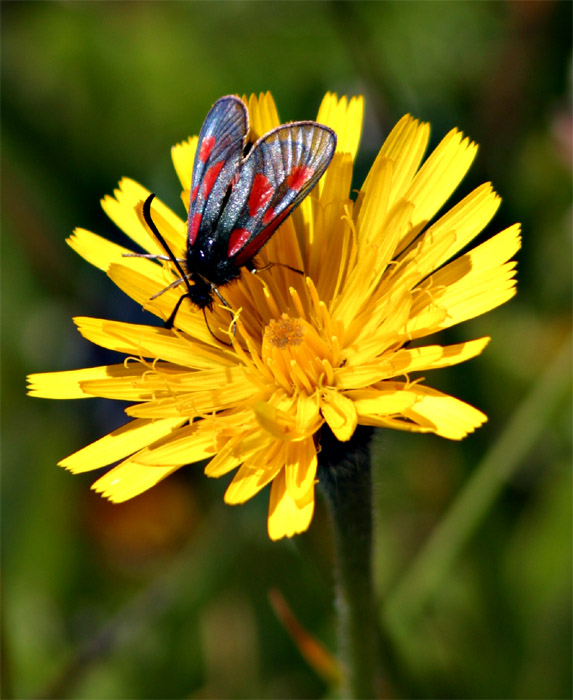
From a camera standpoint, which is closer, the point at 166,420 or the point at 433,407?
the point at 433,407

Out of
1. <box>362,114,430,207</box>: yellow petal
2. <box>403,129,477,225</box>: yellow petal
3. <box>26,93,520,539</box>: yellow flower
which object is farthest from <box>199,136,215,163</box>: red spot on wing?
<box>403,129,477,225</box>: yellow petal

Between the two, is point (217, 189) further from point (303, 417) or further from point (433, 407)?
point (433, 407)

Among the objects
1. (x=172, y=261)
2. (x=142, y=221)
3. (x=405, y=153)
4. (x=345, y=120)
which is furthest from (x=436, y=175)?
(x=142, y=221)

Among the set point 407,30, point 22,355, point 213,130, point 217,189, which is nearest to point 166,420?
point 217,189

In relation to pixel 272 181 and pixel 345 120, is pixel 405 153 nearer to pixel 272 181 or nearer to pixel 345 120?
pixel 345 120

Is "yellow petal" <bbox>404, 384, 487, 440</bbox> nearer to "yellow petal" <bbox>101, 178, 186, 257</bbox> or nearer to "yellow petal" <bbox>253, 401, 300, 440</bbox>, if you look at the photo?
"yellow petal" <bbox>253, 401, 300, 440</bbox>

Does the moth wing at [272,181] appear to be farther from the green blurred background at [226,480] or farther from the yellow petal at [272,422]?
the green blurred background at [226,480]
